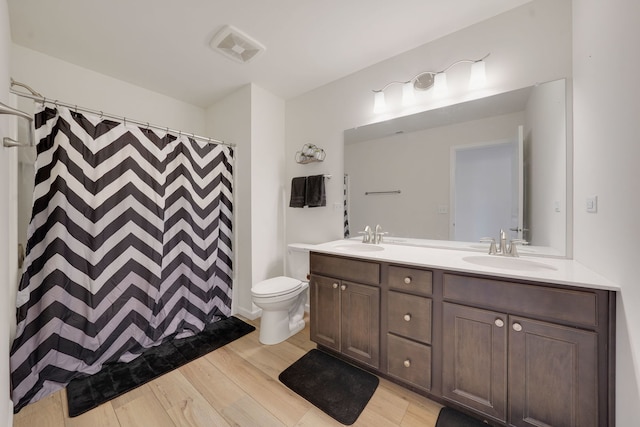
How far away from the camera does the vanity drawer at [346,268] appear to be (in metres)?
1.47

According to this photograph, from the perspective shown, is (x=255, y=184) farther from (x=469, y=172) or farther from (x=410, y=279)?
(x=469, y=172)

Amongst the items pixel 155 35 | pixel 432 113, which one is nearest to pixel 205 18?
pixel 155 35

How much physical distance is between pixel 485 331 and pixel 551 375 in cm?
26

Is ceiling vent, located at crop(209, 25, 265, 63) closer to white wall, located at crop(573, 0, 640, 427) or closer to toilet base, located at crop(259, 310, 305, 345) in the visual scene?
white wall, located at crop(573, 0, 640, 427)

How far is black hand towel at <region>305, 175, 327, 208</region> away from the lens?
2.23 metres

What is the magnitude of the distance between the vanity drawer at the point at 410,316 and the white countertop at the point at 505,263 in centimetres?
21

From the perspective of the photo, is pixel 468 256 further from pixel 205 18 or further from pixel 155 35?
pixel 155 35

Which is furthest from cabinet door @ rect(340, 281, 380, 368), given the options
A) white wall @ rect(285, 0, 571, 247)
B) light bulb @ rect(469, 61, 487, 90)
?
light bulb @ rect(469, 61, 487, 90)

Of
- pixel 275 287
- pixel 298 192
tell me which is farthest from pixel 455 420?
pixel 298 192

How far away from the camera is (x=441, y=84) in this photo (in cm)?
167

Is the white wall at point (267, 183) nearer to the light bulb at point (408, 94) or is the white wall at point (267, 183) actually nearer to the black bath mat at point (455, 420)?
the light bulb at point (408, 94)

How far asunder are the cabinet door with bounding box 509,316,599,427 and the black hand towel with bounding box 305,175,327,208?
1.58 meters

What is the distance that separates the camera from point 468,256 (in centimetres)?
144

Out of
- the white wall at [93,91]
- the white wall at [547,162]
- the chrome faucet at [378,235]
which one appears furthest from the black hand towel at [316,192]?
the white wall at [93,91]
